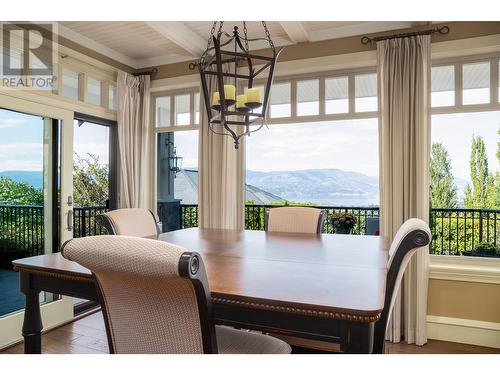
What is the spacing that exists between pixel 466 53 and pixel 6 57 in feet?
12.6

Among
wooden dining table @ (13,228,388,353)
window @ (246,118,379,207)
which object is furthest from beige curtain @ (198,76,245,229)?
wooden dining table @ (13,228,388,353)

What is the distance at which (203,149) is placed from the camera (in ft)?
12.6

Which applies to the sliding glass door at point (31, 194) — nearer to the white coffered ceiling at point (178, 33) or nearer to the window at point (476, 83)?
the white coffered ceiling at point (178, 33)

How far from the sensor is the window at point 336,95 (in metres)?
3.51

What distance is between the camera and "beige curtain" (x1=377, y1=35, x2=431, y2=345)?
3.00 m

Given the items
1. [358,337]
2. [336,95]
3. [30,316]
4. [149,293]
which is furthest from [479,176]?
[30,316]

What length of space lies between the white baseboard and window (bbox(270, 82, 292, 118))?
92.5 inches

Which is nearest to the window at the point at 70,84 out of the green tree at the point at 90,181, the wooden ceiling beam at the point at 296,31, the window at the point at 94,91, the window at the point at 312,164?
the window at the point at 94,91

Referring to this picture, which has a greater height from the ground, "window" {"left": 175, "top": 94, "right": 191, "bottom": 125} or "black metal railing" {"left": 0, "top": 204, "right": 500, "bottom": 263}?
"window" {"left": 175, "top": 94, "right": 191, "bottom": 125}

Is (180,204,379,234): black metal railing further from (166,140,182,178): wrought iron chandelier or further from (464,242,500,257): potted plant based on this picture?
(464,242,500,257): potted plant

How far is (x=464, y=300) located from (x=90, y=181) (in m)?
3.78
